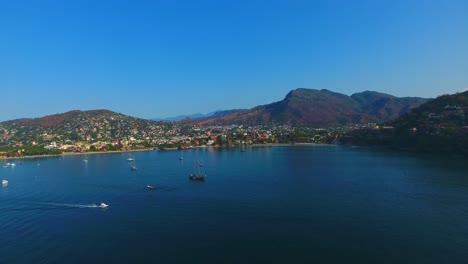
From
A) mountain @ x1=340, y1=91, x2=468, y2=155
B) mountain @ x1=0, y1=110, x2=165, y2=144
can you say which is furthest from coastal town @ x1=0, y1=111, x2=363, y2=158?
mountain @ x1=340, y1=91, x2=468, y2=155

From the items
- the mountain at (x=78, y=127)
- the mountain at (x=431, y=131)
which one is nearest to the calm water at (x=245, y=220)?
the mountain at (x=431, y=131)

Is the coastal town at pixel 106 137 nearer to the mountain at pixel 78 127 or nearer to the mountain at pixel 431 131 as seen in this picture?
the mountain at pixel 78 127

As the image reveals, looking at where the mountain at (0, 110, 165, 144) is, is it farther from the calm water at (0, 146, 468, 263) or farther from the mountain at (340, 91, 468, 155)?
the calm water at (0, 146, 468, 263)

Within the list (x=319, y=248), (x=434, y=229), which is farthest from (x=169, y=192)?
(x=434, y=229)

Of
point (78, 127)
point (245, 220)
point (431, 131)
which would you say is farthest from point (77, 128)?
point (245, 220)

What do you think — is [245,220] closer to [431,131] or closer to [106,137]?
[431,131]

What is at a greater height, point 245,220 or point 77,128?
point 77,128
